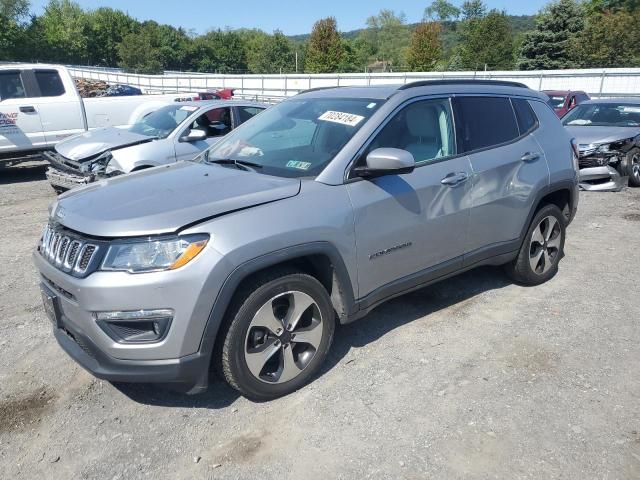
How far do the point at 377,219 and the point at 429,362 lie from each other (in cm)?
107

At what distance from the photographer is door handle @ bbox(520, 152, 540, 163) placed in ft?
14.7

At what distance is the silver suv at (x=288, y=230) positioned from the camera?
2.72m

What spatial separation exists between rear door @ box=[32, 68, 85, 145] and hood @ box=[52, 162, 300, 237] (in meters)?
7.86

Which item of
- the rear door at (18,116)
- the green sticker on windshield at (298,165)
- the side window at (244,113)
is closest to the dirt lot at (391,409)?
the green sticker on windshield at (298,165)

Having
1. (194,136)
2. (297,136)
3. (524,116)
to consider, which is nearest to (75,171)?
(194,136)

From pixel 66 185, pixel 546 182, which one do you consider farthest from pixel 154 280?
pixel 66 185

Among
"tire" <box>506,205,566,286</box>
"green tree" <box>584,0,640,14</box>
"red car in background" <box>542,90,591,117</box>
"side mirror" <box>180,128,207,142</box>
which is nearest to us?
"tire" <box>506,205,566,286</box>

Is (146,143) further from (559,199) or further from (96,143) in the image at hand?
(559,199)

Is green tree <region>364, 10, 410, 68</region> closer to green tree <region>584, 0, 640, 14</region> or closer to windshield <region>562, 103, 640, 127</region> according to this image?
green tree <region>584, 0, 640, 14</region>

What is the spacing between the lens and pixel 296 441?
9.39 feet

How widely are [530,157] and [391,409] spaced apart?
2590 mm

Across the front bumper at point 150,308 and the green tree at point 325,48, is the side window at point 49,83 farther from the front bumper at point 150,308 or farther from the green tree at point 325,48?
the green tree at point 325,48

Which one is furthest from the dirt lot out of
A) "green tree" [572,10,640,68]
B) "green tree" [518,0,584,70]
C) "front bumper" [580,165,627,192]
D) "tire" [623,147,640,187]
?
"green tree" [518,0,584,70]

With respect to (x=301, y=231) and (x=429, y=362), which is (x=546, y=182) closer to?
(x=429, y=362)
